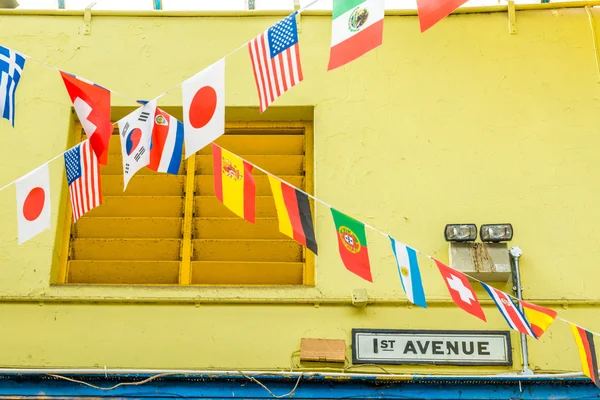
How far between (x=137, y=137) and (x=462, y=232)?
9.20 ft

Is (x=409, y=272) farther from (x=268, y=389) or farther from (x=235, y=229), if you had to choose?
(x=235, y=229)

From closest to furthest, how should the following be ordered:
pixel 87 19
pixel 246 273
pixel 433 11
→ pixel 433 11
pixel 246 273
pixel 87 19

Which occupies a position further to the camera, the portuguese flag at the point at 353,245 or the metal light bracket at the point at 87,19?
the metal light bracket at the point at 87,19

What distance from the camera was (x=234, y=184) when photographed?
18.2ft

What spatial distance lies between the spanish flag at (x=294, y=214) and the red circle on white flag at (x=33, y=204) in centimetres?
168

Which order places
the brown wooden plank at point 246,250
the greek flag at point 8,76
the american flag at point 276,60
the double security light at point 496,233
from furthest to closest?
the brown wooden plank at point 246,250 < the double security light at point 496,233 < the greek flag at point 8,76 < the american flag at point 276,60

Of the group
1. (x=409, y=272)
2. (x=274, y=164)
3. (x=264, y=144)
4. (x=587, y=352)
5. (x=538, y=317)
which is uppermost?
(x=264, y=144)

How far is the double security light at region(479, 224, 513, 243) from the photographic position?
648 cm

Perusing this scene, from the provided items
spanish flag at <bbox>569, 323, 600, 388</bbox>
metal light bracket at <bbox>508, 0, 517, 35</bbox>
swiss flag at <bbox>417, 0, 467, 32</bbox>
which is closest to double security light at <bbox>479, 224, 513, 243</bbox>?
spanish flag at <bbox>569, 323, 600, 388</bbox>

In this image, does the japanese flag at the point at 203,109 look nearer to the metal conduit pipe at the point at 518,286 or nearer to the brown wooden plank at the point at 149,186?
the brown wooden plank at the point at 149,186

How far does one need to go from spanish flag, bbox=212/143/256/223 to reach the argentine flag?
109 centimetres

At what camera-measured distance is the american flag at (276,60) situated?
5.41 meters

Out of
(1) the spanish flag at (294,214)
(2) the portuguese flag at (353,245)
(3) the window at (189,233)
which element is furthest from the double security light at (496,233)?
(1) the spanish flag at (294,214)

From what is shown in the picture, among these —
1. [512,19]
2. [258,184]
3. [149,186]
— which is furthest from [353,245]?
[512,19]
